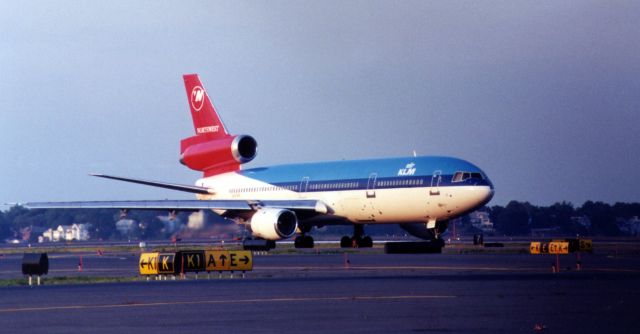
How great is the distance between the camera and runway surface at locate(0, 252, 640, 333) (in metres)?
19.5

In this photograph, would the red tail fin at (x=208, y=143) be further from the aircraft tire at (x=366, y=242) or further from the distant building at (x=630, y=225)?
the distant building at (x=630, y=225)

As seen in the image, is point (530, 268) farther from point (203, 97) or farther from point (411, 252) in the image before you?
point (203, 97)

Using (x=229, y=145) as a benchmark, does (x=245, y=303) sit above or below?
below

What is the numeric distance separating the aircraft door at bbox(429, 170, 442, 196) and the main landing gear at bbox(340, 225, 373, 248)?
9359mm

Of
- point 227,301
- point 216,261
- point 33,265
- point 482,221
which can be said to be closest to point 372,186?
point 216,261

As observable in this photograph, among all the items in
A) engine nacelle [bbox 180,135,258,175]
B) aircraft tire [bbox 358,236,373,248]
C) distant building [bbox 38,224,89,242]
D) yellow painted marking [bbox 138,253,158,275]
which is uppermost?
engine nacelle [bbox 180,135,258,175]

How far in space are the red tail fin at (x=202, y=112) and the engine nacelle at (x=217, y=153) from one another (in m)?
0.53

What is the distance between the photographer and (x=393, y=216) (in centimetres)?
5756

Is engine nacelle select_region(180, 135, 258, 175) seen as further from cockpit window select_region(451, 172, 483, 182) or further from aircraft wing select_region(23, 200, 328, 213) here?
cockpit window select_region(451, 172, 483, 182)

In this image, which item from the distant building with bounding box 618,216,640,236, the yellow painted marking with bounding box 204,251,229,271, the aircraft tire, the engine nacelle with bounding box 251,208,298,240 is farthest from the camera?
the distant building with bounding box 618,216,640,236

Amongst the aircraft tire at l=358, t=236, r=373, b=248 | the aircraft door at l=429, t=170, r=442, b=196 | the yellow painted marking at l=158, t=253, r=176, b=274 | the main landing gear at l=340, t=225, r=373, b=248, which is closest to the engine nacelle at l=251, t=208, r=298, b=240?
the main landing gear at l=340, t=225, r=373, b=248

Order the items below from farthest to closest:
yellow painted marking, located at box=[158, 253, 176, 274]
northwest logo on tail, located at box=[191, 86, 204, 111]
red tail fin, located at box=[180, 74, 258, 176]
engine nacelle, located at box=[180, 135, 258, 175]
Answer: northwest logo on tail, located at box=[191, 86, 204, 111], red tail fin, located at box=[180, 74, 258, 176], engine nacelle, located at box=[180, 135, 258, 175], yellow painted marking, located at box=[158, 253, 176, 274]

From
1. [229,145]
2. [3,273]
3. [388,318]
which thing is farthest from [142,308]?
[229,145]

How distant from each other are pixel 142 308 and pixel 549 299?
8882 mm
